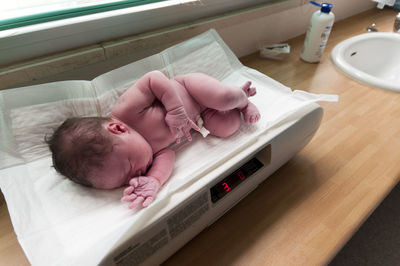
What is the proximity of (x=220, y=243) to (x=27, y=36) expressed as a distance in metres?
0.71

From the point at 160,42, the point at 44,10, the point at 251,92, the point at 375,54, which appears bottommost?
the point at 375,54

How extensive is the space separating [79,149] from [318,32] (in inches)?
39.8

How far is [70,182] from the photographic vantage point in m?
0.55

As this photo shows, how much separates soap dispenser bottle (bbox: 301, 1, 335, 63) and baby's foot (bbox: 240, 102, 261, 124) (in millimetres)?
570

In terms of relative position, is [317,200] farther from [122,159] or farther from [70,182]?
[70,182]

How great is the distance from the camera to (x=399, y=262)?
118 centimetres

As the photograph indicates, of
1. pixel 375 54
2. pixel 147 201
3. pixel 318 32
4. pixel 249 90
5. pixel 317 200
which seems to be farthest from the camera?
pixel 375 54

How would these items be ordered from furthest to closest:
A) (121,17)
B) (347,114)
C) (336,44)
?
1. (336,44)
2. (347,114)
3. (121,17)

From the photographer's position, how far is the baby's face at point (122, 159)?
1.71ft

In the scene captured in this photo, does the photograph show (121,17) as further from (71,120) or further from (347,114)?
(347,114)

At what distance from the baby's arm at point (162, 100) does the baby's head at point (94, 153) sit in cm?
8

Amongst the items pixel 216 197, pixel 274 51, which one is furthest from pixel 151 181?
pixel 274 51

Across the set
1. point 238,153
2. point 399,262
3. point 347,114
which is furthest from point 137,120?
point 399,262

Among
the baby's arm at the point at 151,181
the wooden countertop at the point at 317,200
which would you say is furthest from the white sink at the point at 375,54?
the baby's arm at the point at 151,181
